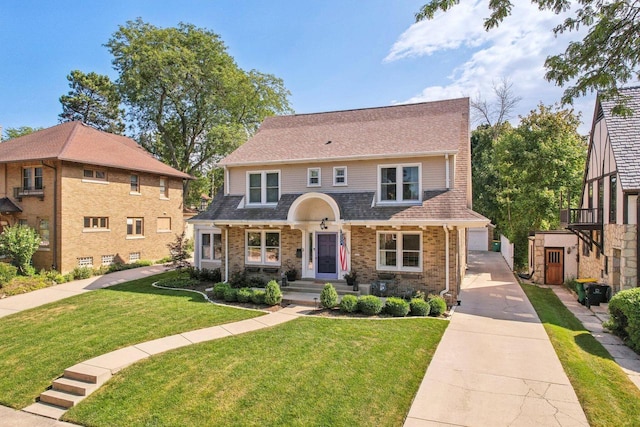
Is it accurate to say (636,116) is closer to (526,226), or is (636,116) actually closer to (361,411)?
(526,226)

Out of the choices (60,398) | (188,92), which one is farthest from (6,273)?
(188,92)

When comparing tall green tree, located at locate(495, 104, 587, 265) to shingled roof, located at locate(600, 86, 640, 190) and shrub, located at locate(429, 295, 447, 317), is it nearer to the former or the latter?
shingled roof, located at locate(600, 86, 640, 190)

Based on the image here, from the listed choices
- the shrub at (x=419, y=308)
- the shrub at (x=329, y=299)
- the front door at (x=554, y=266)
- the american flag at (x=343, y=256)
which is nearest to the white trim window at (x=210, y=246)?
the american flag at (x=343, y=256)

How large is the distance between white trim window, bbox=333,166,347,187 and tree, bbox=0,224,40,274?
16.0 metres

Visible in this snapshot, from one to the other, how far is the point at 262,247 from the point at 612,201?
14639 mm

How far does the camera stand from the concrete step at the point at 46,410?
6.98 meters

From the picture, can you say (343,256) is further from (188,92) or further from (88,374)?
(188,92)

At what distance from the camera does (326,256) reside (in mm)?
15703

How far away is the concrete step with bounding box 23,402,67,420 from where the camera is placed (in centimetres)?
698

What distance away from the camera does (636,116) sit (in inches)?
565

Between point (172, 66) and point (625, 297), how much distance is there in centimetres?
3300

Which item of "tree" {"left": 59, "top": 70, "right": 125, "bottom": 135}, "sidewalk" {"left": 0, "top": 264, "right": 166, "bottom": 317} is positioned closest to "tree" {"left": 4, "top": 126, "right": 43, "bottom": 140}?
"tree" {"left": 59, "top": 70, "right": 125, "bottom": 135}

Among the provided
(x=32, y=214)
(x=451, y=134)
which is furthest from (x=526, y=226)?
(x=32, y=214)

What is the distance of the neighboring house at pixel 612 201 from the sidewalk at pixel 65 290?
21.4 meters
